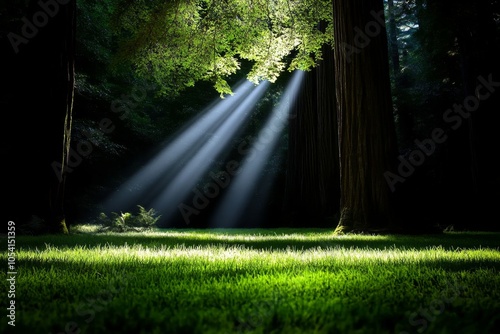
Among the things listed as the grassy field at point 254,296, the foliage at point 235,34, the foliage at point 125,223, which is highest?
the foliage at point 235,34

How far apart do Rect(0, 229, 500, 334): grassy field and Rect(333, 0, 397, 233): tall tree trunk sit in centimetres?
420

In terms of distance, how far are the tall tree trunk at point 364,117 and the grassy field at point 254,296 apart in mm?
4204

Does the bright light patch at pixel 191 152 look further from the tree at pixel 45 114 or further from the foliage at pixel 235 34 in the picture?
the tree at pixel 45 114

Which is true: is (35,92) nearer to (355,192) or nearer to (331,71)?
(355,192)

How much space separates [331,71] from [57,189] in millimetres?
10453

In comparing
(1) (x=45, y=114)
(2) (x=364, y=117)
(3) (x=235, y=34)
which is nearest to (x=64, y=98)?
(1) (x=45, y=114)

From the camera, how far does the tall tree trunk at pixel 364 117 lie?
790cm

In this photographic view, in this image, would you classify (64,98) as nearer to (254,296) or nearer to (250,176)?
(254,296)

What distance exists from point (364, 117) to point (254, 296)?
6670 mm

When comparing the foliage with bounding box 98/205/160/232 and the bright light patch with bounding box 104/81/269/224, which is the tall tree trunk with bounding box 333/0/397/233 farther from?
the bright light patch with bounding box 104/81/269/224

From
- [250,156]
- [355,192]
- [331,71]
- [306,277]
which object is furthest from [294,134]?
[306,277]

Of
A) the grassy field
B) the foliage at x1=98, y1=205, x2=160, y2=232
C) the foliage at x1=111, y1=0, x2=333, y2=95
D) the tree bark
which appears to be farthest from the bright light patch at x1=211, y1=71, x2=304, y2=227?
the grassy field

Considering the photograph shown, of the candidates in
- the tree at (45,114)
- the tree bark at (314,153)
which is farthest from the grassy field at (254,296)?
the tree bark at (314,153)

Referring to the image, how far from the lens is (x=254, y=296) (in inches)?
87.6
